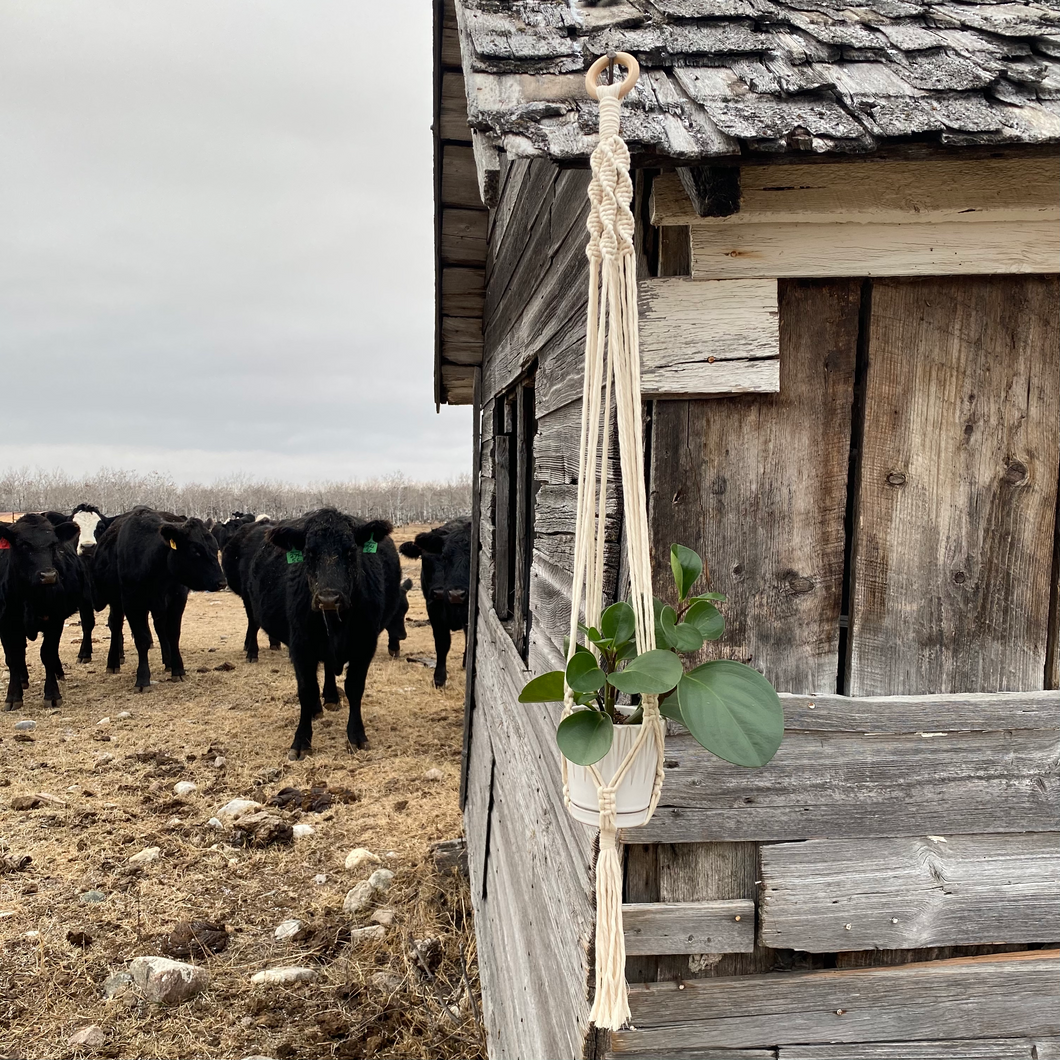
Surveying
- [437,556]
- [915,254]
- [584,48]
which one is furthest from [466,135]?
[437,556]

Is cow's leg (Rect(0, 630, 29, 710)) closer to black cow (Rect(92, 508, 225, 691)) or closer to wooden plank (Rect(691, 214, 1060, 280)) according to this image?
black cow (Rect(92, 508, 225, 691))

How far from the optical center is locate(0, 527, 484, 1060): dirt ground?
374 centimetres

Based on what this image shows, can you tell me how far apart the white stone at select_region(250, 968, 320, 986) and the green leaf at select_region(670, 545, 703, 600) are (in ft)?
12.4

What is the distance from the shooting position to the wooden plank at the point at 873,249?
1484 mm

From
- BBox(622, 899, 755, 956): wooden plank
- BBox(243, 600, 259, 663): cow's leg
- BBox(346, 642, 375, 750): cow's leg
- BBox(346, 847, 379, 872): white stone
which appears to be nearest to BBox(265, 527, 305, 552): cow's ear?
BBox(346, 642, 375, 750): cow's leg

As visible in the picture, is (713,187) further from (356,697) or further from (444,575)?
(444,575)

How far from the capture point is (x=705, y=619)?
4.30 feet

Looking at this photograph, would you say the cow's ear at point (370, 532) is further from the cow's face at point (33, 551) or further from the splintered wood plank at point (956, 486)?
the splintered wood plank at point (956, 486)

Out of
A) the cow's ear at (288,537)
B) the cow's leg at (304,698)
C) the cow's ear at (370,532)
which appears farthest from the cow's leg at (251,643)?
the cow's ear at (370,532)

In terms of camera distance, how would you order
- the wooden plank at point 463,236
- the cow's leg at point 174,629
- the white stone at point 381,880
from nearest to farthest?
the wooden plank at point 463,236, the white stone at point 381,880, the cow's leg at point 174,629

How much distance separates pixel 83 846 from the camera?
18.2 feet

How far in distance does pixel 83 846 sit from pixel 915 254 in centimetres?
617

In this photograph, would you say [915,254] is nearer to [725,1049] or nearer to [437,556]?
[725,1049]

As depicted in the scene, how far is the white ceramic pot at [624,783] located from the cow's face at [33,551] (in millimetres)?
9420
